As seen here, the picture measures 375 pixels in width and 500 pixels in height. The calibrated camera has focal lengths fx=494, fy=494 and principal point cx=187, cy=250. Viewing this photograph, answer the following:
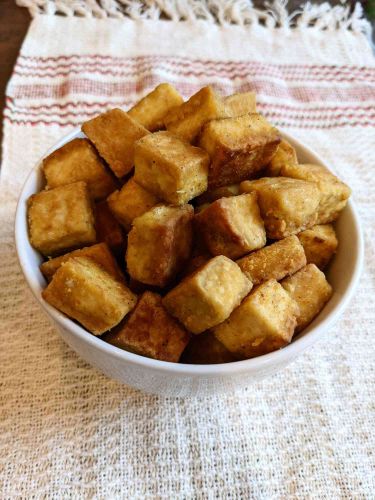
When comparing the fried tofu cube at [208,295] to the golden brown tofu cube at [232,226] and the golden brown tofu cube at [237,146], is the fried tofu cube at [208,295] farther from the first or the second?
the golden brown tofu cube at [237,146]

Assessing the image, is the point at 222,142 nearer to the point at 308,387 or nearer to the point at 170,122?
the point at 170,122

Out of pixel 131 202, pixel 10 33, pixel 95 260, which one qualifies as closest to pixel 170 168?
pixel 131 202

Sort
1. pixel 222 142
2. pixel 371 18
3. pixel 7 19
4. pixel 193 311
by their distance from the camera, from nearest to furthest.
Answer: pixel 193 311 → pixel 222 142 → pixel 7 19 → pixel 371 18

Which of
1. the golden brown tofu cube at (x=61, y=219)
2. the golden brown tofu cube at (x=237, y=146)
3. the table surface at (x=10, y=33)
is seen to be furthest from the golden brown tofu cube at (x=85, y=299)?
the table surface at (x=10, y=33)

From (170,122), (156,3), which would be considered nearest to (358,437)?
(170,122)

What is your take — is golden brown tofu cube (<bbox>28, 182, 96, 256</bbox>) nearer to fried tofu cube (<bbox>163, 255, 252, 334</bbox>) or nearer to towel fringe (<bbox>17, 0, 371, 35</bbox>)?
fried tofu cube (<bbox>163, 255, 252, 334</bbox>)

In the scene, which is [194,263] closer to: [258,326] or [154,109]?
[258,326]
